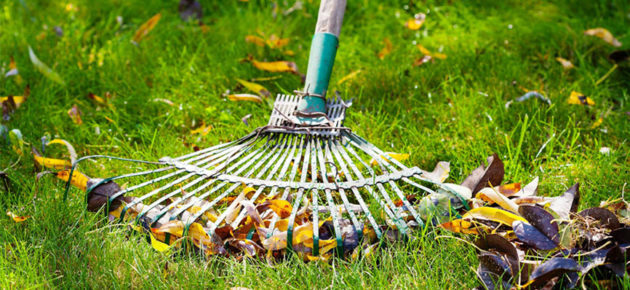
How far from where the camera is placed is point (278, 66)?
287 cm

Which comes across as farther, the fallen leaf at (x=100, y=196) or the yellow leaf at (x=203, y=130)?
the yellow leaf at (x=203, y=130)

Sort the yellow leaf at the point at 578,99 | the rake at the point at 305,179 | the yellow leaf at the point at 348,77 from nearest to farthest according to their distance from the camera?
the rake at the point at 305,179 < the yellow leaf at the point at 578,99 < the yellow leaf at the point at 348,77

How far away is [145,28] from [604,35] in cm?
258

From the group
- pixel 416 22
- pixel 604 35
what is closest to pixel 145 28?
pixel 416 22

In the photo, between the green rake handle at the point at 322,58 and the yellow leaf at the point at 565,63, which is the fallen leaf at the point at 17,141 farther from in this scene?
the yellow leaf at the point at 565,63

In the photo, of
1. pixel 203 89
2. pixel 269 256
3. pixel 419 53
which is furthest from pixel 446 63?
pixel 269 256

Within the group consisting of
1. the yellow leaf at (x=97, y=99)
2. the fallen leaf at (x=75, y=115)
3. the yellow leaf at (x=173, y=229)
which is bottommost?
the yellow leaf at (x=173, y=229)

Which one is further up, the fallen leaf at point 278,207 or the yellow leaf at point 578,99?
the yellow leaf at point 578,99

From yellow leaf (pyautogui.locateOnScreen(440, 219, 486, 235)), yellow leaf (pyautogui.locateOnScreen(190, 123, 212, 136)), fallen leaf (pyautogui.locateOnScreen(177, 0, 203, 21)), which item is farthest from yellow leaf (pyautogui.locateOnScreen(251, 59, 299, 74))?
yellow leaf (pyautogui.locateOnScreen(440, 219, 486, 235))

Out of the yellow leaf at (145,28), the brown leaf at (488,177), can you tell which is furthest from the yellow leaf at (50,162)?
the brown leaf at (488,177)

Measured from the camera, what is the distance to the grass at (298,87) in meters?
1.55

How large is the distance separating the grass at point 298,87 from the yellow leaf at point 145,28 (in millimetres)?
61

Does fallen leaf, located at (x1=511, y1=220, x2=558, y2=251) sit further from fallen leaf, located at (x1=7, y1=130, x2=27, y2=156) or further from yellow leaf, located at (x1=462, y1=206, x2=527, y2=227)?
fallen leaf, located at (x1=7, y1=130, x2=27, y2=156)

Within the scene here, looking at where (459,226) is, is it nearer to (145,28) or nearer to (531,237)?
(531,237)
